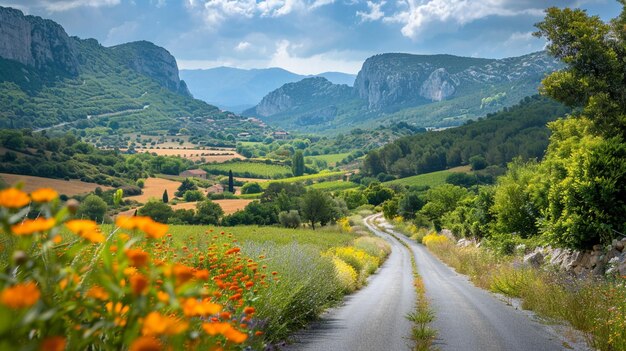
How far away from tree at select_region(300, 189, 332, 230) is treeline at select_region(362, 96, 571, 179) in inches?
3597

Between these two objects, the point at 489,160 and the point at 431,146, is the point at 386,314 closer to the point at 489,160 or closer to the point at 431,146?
the point at 489,160

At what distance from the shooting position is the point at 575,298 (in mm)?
12828

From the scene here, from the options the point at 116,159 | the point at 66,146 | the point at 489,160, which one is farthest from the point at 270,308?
the point at 489,160

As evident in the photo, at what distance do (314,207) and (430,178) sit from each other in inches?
3386

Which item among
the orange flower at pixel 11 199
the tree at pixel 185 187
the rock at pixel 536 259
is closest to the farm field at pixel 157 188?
the tree at pixel 185 187

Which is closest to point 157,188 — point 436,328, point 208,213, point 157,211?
point 208,213

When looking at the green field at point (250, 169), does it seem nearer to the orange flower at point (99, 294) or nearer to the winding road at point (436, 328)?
the winding road at point (436, 328)

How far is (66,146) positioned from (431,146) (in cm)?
10906

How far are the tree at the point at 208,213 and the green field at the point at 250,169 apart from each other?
310 ft

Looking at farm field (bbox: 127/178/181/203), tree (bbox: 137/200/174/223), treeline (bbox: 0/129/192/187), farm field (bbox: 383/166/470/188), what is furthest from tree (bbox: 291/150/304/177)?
tree (bbox: 137/200/174/223)

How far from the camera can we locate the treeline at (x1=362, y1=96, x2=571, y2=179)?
5899 inches

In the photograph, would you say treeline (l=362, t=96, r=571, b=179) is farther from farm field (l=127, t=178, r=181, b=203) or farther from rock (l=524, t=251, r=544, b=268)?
rock (l=524, t=251, r=544, b=268)

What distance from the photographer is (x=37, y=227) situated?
1.91m

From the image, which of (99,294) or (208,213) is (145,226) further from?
(208,213)
